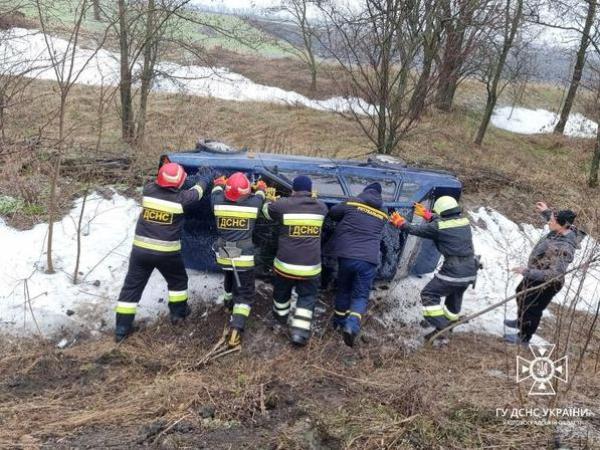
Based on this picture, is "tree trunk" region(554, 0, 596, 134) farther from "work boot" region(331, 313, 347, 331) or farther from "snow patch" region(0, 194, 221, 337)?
"snow patch" region(0, 194, 221, 337)

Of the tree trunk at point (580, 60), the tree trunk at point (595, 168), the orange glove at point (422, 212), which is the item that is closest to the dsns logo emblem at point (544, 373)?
the orange glove at point (422, 212)

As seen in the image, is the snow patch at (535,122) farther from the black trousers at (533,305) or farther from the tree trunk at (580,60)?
the black trousers at (533,305)

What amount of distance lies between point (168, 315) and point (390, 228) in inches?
99.1

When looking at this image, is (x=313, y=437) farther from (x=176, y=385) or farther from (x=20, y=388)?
(x=20, y=388)

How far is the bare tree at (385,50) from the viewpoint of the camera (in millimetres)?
6469

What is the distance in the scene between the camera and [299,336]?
4.91m

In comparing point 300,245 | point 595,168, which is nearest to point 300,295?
point 300,245

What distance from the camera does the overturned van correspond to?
17.4 feet

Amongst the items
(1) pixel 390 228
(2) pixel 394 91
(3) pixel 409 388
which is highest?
(2) pixel 394 91

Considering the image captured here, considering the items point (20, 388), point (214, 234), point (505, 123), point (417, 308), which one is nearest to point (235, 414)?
point (20, 388)

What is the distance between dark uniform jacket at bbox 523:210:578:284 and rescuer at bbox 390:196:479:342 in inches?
22.9

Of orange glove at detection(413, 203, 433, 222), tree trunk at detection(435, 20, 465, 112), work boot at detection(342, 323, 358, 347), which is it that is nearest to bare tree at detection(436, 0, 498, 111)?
tree trunk at detection(435, 20, 465, 112)

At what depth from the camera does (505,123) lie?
2014 centimetres

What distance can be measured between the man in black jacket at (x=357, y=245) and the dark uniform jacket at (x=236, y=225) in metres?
0.83
